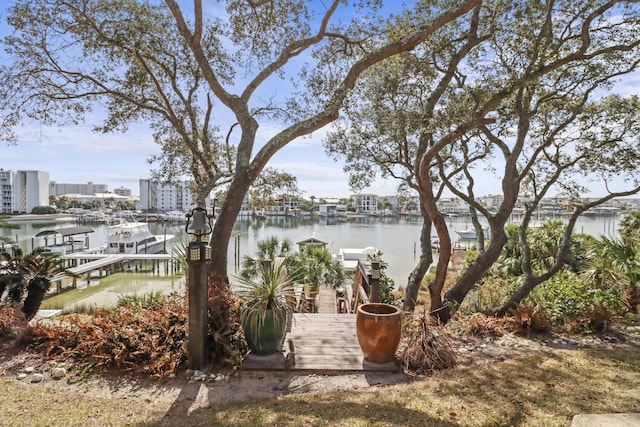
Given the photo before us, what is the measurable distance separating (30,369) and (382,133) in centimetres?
645

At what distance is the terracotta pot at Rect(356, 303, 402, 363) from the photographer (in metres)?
3.88

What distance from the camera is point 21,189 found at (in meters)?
48.7

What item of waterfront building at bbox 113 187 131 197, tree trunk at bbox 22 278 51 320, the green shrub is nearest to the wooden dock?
the green shrub

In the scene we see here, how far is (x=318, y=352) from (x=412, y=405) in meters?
1.61

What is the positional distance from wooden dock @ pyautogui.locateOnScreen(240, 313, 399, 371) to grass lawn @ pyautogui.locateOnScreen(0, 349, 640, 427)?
61 cm

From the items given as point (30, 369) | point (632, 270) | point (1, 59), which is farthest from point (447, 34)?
point (30, 369)

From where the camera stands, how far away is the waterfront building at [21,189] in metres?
47.5

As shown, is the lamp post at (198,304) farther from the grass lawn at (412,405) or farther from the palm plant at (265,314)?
the grass lawn at (412,405)

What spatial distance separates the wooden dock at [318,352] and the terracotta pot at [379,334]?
0.34 ft

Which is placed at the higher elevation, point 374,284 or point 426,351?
point 374,284

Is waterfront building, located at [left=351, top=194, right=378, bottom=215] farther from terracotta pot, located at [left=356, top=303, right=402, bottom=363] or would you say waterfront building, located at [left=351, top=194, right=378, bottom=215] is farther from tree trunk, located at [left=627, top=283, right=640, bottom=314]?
terracotta pot, located at [left=356, top=303, right=402, bottom=363]

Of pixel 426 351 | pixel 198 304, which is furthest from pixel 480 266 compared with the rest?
pixel 198 304

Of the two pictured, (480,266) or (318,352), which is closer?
(318,352)

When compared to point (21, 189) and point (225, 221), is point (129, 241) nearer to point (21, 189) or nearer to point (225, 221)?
point (225, 221)
